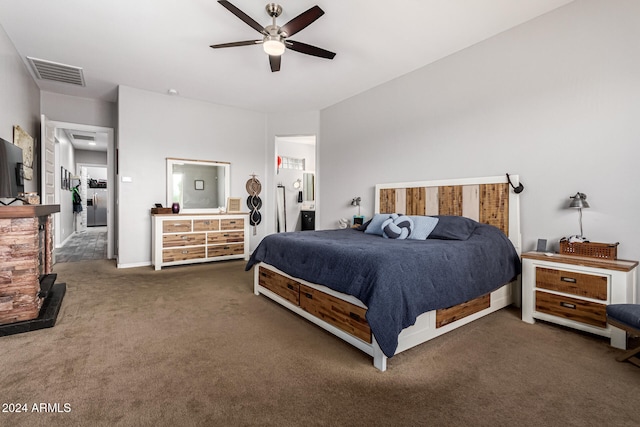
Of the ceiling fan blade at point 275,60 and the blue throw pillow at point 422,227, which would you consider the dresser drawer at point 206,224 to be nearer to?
the ceiling fan blade at point 275,60

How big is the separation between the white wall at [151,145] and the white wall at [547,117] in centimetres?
326

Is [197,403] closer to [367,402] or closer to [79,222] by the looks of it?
[367,402]

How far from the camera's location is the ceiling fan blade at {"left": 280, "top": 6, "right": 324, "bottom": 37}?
2441 millimetres

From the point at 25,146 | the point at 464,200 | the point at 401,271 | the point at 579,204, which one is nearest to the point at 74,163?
the point at 25,146

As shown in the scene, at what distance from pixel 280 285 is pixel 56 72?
4.44 m

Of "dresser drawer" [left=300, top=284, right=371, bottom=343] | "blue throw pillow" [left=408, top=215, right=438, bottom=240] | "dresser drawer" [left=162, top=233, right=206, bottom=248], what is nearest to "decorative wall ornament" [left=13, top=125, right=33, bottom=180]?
"dresser drawer" [left=162, top=233, right=206, bottom=248]

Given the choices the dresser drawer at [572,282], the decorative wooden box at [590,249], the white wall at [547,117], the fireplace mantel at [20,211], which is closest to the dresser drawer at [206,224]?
the fireplace mantel at [20,211]

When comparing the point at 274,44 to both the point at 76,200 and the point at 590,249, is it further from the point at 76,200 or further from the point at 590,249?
the point at 76,200

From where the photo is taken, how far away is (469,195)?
356 centimetres

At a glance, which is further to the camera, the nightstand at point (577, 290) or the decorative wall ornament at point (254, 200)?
the decorative wall ornament at point (254, 200)

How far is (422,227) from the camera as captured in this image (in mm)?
3283

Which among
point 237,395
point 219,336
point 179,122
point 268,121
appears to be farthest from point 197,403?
point 268,121

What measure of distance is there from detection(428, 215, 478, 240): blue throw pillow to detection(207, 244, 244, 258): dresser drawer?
137 inches

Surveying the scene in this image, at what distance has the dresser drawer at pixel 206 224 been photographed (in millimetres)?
5039
